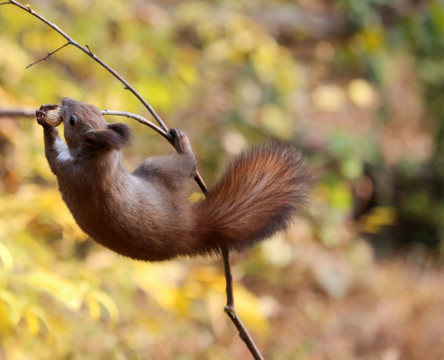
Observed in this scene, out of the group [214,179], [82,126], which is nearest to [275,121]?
[214,179]

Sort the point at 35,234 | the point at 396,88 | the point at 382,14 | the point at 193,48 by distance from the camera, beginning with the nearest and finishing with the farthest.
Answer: the point at 35,234, the point at 193,48, the point at 382,14, the point at 396,88

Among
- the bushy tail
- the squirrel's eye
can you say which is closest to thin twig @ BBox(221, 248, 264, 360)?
the bushy tail

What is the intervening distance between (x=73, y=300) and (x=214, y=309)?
5.09ft

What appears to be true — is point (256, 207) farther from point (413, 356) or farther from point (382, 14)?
point (382, 14)

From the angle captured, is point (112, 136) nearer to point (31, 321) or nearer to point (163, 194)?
point (163, 194)

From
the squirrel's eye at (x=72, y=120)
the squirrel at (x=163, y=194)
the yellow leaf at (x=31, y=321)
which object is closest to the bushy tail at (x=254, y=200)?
the squirrel at (x=163, y=194)

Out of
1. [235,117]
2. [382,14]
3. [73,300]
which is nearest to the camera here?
[73,300]

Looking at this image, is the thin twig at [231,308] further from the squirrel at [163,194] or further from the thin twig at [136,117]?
the thin twig at [136,117]

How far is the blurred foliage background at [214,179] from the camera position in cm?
329

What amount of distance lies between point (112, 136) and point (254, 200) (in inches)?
20.7

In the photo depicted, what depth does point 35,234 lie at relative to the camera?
3.81 meters

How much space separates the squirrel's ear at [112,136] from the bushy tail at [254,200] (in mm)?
369

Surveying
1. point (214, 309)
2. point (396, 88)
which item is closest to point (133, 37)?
point (214, 309)

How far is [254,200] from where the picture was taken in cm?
195
